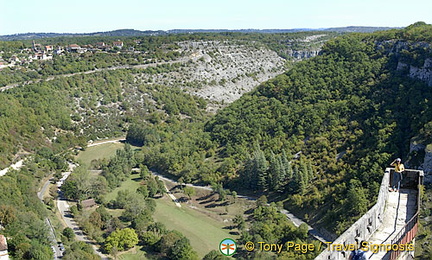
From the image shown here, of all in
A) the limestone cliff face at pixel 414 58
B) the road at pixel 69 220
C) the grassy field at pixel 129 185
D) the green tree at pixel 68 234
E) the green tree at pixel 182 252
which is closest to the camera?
the green tree at pixel 182 252

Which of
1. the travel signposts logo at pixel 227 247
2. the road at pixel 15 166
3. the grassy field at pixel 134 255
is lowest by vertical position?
the grassy field at pixel 134 255

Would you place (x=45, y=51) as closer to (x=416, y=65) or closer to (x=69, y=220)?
(x=69, y=220)

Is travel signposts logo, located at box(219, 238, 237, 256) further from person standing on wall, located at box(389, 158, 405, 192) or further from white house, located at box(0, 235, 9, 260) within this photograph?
person standing on wall, located at box(389, 158, 405, 192)

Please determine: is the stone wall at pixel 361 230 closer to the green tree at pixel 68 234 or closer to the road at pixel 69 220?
the road at pixel 69 220

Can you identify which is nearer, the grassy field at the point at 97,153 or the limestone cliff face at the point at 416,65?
the limestone cliff face at the point at 416,65

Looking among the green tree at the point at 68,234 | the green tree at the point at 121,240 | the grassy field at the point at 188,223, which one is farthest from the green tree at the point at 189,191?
the green tree at the point at 68,234

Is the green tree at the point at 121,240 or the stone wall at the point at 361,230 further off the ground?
the stone wall at the point at 361,230

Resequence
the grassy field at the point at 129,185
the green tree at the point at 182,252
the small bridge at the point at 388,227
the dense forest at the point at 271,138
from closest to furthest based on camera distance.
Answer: the small bridge at the point at 388,227, the green tree at the point at 182,252, the dense forest at the point at 271,138, the grassy field at the point at 129,185

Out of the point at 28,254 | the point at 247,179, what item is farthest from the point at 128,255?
the point at 247,179
